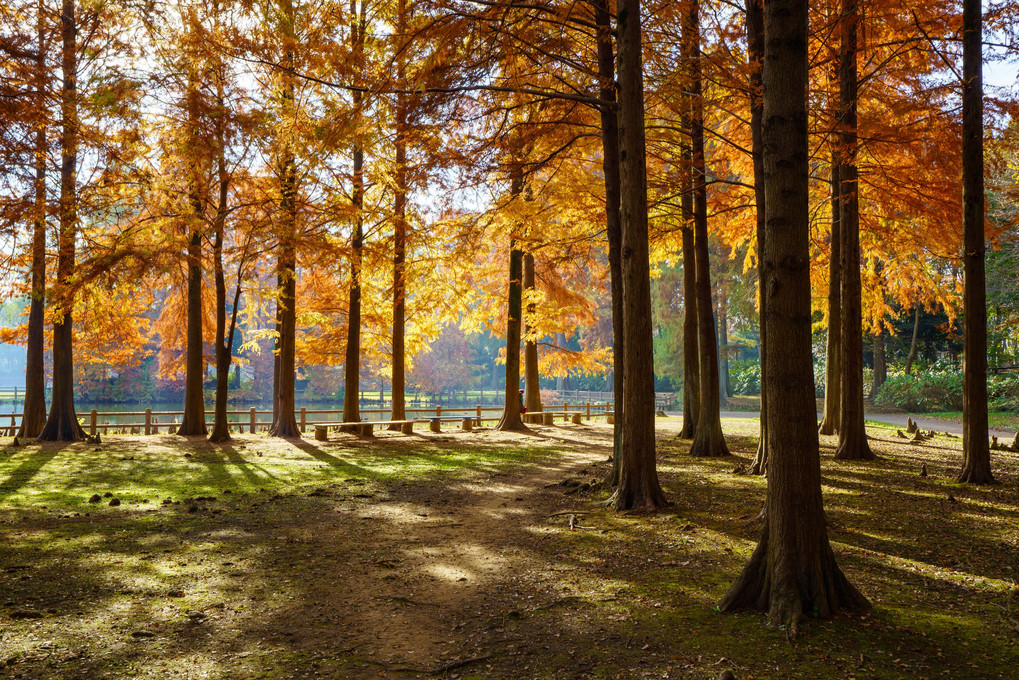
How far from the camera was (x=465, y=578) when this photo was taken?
5277 mm

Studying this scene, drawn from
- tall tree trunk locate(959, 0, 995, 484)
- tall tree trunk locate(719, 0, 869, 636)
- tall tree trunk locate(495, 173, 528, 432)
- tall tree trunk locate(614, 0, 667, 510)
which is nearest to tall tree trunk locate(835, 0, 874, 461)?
tall tree trunk locate(959, 0, 995, 484)

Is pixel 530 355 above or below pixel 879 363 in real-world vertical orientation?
above

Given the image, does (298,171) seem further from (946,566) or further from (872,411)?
(872,411)

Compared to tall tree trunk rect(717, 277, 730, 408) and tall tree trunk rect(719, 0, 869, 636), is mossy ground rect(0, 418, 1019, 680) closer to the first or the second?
tall tree trunk rect(719, 0, 869, 636)

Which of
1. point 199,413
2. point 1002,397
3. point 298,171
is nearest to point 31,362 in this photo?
point 199,413

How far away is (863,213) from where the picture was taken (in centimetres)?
1255

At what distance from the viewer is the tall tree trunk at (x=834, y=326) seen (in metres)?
13.4

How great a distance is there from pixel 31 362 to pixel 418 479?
33.9 feet

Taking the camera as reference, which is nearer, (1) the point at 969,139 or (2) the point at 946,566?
(2) the point at 946,566

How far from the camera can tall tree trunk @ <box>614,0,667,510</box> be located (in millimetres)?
7180

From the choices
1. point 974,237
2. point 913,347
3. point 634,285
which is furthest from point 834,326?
point 913,347

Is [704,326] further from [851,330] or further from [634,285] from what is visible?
[634,285]

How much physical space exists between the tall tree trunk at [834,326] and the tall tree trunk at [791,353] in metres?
9.08

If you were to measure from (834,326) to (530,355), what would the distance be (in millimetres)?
9344
